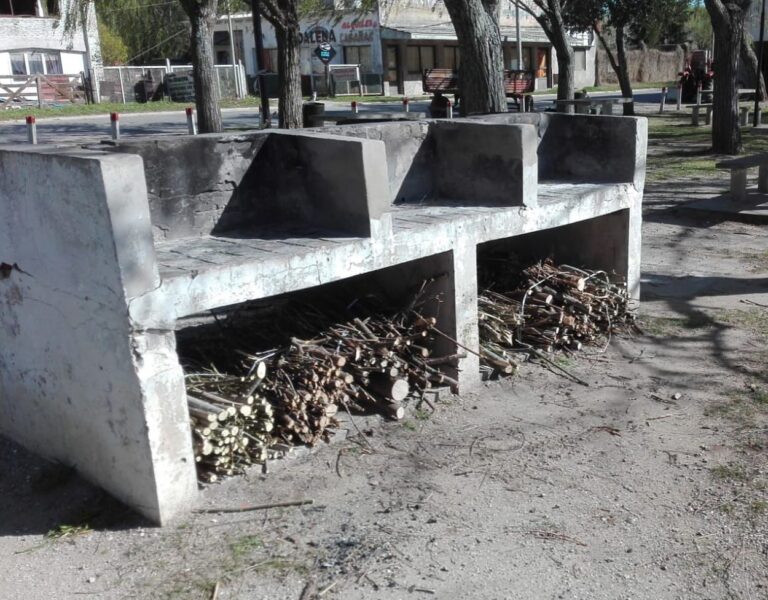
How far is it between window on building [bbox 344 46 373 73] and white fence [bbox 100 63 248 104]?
7.89 meters

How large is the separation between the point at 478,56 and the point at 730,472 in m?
7.07

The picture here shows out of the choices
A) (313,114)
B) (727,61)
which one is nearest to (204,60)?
(313,114)

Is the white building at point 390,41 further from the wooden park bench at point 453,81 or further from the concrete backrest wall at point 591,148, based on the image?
the concrete backrest wall at point 591,148

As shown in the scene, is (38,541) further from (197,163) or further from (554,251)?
(554,251)

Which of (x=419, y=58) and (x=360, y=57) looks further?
(x=419, y=58)

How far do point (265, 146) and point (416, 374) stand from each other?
177 cm

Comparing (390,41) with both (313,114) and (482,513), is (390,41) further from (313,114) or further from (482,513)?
(482,513)

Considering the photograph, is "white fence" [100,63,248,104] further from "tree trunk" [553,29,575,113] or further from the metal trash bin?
the metal trash bin

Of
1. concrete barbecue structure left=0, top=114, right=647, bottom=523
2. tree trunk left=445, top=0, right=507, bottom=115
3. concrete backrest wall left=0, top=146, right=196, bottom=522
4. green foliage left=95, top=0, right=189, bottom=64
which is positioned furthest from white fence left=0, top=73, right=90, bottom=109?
concrete backrest wall left=0, top=146, right=196, bottom=522

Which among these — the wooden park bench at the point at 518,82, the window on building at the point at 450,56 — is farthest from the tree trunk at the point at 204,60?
the window on building at the point at 450,56

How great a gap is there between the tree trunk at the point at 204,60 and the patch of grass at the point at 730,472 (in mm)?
13837

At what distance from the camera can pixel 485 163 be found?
656cm

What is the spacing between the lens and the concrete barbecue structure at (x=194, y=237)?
4301 mm

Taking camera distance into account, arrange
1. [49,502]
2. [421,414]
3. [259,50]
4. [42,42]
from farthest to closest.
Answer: [42,42], [259,50], [421,414], [49,502]
